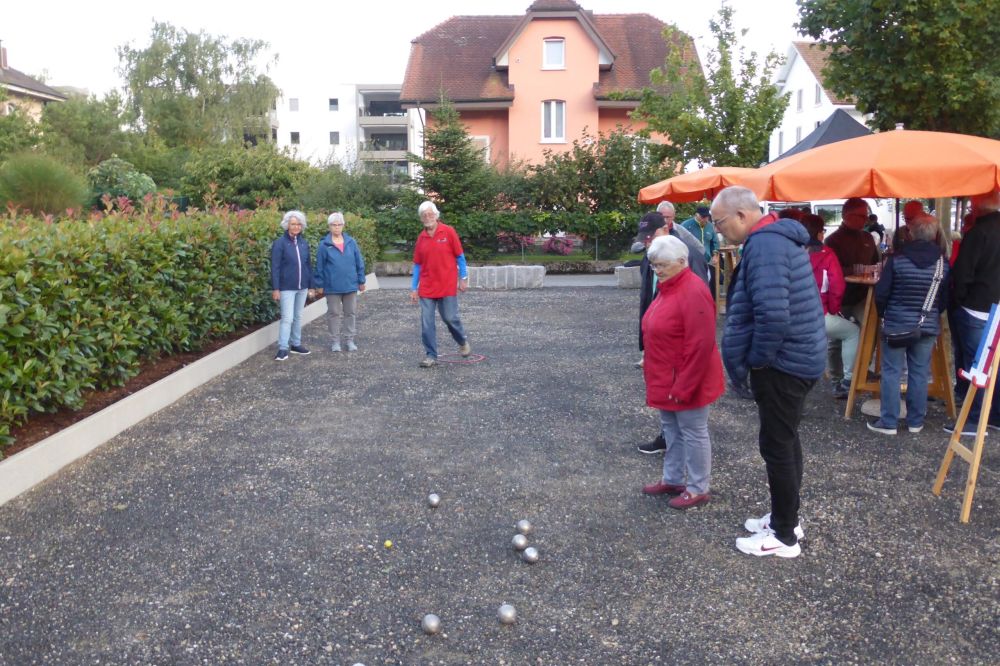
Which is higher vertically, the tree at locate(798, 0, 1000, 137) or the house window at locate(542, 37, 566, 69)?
the house window at locate(542, 37, 566, 69)

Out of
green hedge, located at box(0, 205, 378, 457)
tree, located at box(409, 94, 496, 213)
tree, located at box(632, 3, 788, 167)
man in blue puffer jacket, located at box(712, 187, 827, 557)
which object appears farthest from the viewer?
tree, located at box(409, 94, 496, 213)

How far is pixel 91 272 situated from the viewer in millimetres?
7371

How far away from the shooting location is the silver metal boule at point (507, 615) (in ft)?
12.9

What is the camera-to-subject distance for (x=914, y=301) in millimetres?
6652

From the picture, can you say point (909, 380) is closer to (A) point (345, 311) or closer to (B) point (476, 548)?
(B) point (476, 548)

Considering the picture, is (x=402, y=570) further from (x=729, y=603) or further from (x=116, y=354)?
(x=116, y=354)

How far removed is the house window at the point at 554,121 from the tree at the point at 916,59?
912 inches

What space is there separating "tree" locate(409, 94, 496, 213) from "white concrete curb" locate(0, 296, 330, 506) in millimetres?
13939

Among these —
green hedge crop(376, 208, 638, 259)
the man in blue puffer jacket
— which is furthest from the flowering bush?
the man in blue puffer jacket

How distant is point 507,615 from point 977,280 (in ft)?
16.4

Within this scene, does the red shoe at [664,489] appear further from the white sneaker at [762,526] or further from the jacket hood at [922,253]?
the jacket hood at [922,253]

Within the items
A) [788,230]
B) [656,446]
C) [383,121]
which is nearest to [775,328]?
[788,230]

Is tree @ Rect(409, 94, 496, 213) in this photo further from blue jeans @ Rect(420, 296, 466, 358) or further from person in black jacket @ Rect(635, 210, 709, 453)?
person in black jacket @ Rect(635, 210, 709, 453)

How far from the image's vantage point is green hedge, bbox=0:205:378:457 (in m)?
6.25
